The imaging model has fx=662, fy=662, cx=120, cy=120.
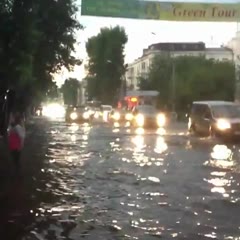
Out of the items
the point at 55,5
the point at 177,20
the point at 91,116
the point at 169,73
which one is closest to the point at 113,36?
the point at 169,73

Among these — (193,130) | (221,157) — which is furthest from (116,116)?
(221,157)

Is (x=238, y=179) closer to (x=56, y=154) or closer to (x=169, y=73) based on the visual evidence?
(x=56, y=154)

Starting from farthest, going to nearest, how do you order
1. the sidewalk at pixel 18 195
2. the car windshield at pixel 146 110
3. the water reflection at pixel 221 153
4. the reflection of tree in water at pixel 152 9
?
the car windshield at pixel 146 110
the reflection of tree in water at pixel 152 9
the water reflection at pixel 221 153
the sidewalk at pixel 18 195

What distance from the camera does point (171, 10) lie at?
3044cm

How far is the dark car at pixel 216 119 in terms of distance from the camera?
31.2 metres

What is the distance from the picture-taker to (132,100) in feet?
302

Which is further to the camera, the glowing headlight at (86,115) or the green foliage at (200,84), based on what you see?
the green foliage at (200,84)

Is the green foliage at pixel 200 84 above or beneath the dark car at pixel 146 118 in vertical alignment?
above

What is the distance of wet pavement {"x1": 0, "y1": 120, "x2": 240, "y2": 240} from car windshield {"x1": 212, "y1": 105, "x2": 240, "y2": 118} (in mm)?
8610

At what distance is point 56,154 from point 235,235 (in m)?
15.4

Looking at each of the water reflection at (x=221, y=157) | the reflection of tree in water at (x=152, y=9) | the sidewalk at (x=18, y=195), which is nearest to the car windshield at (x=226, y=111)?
the water reflection at (x=221, y=157)

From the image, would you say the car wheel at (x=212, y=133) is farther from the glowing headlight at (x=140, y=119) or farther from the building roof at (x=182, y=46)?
the building roof at (x=182, y=46)

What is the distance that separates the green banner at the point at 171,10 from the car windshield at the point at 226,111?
462 centimetres

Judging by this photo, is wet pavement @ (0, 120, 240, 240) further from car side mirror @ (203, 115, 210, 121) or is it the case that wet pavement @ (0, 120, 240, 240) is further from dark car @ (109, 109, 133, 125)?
dark car @ (109, 109, 133, 125)
